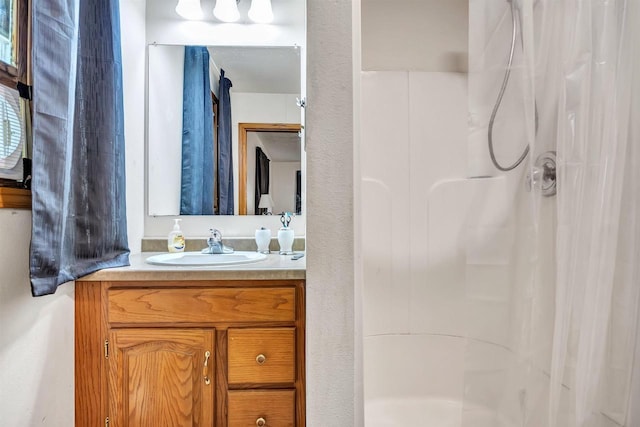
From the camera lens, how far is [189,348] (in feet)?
3.90

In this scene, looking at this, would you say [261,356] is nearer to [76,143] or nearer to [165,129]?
[76,143]

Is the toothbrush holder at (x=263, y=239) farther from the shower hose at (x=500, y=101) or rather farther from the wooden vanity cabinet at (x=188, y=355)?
the shower hose at (x=500, y=101)

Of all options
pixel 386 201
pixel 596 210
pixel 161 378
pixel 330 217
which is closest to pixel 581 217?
pixel 596 210

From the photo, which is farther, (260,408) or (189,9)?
(189,9)

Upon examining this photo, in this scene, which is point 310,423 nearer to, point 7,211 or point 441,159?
point 7,211

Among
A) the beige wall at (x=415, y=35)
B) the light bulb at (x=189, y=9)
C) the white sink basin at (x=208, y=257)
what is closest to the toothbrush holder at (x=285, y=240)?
the white sink basin at (x=208, y=257)

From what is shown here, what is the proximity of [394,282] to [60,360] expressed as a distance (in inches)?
51.6

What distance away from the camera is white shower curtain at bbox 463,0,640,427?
74 centimetres

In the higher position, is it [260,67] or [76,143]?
[260,67]

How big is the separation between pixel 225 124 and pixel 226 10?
0.57 meters

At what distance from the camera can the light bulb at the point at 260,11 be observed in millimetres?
1746

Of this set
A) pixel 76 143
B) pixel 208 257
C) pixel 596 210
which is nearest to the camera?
pixel 596 210

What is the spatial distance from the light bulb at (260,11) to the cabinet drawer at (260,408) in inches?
68.3

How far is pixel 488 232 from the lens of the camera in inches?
38.3
